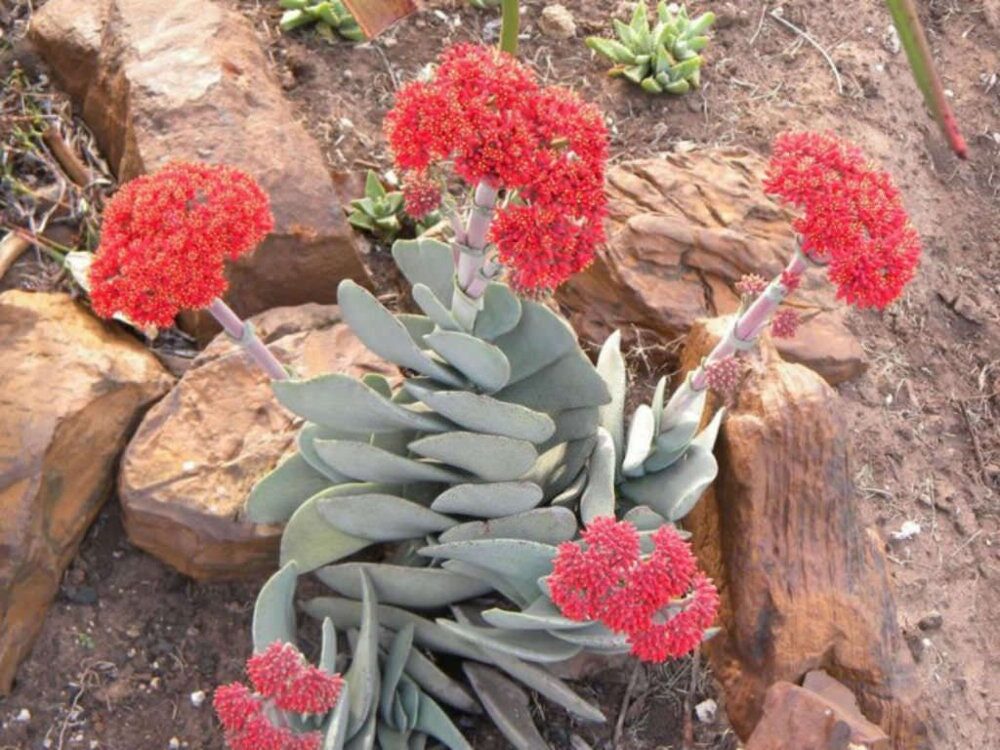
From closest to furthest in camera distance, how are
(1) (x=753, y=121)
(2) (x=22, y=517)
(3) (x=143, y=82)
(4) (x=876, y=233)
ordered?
(4) (x=876, y=233) → (2) (x=22, y=517) → (3) (x=143, y=82) → (1) (x=753, y=121)

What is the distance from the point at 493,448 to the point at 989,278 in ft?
9.80

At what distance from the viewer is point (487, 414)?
269cm

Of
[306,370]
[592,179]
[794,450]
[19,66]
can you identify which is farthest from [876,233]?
[19,66]

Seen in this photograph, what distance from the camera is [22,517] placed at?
3.03 metres

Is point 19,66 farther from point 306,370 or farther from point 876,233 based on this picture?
point 876,233

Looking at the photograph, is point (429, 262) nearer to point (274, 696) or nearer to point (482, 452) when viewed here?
point (482, 452)

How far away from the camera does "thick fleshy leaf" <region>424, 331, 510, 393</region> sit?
8.55ft

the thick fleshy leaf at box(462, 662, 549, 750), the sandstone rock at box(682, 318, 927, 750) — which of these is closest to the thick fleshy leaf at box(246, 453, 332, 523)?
the thick fleshy leaf at box(462, 662, 549, 750)

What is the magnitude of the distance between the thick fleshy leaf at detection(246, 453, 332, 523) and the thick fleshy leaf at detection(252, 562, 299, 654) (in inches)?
8.9

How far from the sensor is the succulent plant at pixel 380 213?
396 cm

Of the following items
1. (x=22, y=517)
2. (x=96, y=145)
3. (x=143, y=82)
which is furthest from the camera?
(x=96, y=145)

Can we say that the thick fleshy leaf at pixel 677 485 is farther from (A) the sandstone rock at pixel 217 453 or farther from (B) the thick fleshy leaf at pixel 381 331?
(A) the sandstone rock at pixel 217 453

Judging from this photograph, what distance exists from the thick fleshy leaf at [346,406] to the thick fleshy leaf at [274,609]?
1.29 ft

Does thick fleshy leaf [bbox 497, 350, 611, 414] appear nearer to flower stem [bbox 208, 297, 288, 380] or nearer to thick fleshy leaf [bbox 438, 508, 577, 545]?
thick fleshy leaf [bbox 438, 508, 577, 545]
